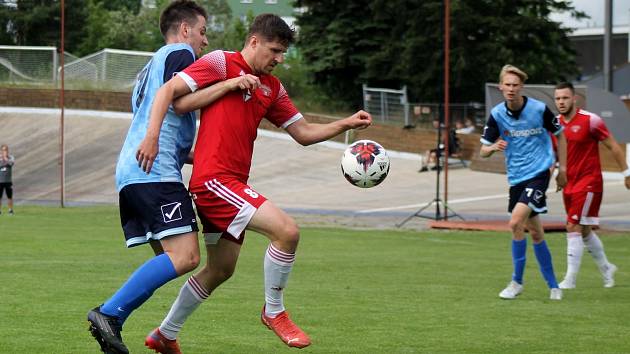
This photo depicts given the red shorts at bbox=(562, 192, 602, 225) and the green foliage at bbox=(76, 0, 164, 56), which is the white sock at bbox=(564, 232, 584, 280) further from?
the green foliage at bbox=(76, 0, 164, 56)

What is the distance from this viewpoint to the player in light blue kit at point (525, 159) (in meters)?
11.8

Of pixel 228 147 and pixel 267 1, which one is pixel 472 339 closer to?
pixel 228 147

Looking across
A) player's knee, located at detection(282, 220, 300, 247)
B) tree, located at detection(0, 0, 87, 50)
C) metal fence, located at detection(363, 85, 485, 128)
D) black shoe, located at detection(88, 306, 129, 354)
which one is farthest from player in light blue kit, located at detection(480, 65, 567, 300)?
tree, located at detection(0, 0, 87, 50)

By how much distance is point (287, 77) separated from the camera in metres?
55.5

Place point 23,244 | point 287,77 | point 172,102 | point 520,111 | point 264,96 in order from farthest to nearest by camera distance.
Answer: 1. point 287,77
2. point 23,244
3. point 520,111
4. point 264,96
5. point 172,102

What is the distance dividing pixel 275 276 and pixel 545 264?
5404 mm

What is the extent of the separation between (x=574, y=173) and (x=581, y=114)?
2.35 feet

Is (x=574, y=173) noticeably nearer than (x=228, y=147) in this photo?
No

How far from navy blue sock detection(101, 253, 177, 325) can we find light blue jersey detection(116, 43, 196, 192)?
0.57 metres

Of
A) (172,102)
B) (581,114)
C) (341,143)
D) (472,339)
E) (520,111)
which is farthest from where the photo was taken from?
(341,143)

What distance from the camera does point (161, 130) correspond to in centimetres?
727

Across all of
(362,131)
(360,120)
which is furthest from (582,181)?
(362,131)

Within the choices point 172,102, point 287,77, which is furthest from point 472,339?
point 287,77

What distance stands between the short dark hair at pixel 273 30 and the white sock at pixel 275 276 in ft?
4.54
